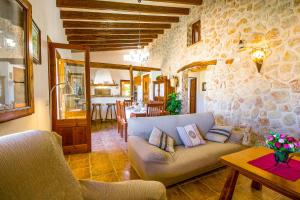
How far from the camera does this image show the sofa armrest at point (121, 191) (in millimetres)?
1095

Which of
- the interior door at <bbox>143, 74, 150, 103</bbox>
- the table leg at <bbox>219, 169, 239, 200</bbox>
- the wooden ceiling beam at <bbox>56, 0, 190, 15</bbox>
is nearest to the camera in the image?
the table leg at <bbox>219, 169, 239, 200</bbox>

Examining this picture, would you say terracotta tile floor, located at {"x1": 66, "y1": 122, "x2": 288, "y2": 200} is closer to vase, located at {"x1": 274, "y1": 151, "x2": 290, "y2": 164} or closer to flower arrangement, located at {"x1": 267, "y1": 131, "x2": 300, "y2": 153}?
vase, located at {"x1": 274, "y1": 151, "x2": 290, "y2": 164}

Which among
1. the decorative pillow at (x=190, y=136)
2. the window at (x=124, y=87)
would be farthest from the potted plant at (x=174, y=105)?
the window at (x=124, y=87)

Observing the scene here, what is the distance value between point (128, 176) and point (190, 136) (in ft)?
3.72

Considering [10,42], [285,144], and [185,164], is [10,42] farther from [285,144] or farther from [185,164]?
[285,144]

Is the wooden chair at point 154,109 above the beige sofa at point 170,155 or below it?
above

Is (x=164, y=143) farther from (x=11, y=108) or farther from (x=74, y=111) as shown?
(x=74, y=111)

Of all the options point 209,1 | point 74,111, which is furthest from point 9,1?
point 209,1

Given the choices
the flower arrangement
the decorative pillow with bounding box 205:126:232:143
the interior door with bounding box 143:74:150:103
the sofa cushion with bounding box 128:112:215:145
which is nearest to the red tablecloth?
the flower arrangement

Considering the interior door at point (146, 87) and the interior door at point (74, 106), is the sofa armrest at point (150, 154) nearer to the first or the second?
the interior door at point (74, 106)

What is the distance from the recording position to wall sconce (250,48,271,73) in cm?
289

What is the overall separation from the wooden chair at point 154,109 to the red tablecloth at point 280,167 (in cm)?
253

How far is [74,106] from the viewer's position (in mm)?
3238

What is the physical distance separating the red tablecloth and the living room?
0.01 m
